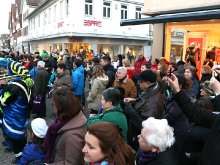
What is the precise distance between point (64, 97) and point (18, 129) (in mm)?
2088

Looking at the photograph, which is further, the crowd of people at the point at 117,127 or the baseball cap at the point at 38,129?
the baseball cap at the point at 38,129

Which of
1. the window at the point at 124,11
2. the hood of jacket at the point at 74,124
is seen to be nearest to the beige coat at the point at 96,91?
the hood of jacket at the point at 74,124

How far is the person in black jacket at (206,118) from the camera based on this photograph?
5.42 feet

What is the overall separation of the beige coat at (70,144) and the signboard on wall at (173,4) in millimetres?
8364

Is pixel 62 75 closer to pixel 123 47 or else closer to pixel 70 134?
pixel 70 134

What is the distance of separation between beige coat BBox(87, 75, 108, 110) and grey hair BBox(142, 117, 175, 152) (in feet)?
10.6

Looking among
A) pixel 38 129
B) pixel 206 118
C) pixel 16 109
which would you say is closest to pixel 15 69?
pixel 16 109

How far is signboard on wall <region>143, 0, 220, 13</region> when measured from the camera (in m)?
9.10

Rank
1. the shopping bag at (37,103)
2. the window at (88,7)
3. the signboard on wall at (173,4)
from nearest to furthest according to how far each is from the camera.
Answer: the shopping bag at (37,103)
the signboard on wall at (173,4)
the window at (88,7)

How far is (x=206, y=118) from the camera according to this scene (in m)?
2.30

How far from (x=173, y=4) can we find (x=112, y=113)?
874 centimetres

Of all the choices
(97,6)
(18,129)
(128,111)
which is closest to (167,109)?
(128,111)

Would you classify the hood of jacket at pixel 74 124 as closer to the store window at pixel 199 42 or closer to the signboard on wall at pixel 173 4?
the signboard on wall at pixel 173 4

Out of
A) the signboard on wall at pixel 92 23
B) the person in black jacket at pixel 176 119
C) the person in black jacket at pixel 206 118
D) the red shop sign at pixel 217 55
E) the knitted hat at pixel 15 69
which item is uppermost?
the signboard on wall at pixel 92 23
